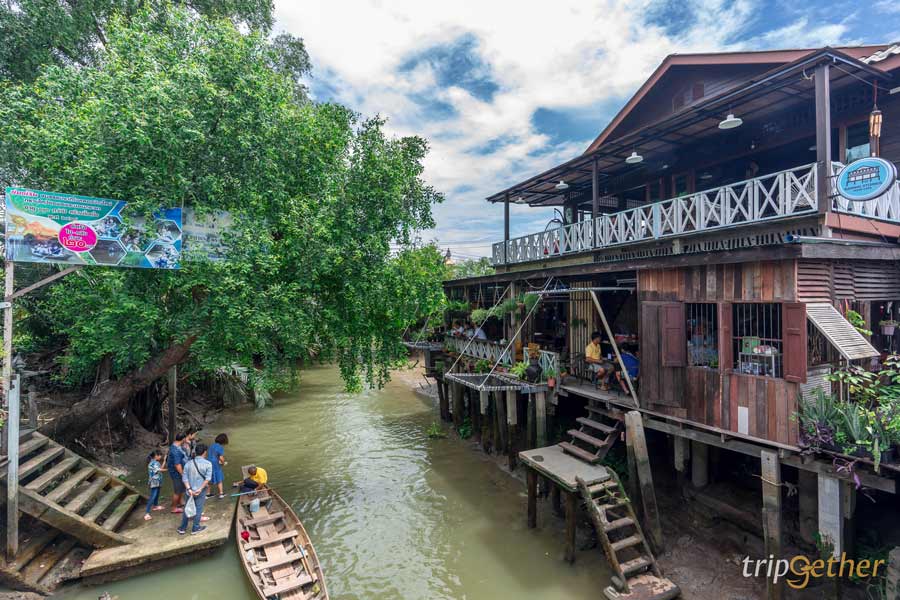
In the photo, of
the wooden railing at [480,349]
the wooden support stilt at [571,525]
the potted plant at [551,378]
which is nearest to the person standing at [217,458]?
the wooden railing at [480,349]

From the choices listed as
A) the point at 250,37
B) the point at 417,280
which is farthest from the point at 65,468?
the point at 250,37

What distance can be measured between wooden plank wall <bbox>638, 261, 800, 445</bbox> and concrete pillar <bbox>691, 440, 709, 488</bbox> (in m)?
0.98

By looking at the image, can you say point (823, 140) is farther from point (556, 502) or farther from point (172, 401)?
point (172, 401)

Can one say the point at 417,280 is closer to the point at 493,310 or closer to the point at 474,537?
the point at 493,310

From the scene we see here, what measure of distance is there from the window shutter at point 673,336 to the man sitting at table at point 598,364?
2.02 meters

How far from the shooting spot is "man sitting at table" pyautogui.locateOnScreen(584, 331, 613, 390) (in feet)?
33.7

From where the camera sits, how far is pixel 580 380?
1179 cm

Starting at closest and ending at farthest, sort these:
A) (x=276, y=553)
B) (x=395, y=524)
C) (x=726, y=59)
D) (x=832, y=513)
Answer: (x=832, y=513), (x=276, y=553), (x=395, y=524), (x=726, y=59)

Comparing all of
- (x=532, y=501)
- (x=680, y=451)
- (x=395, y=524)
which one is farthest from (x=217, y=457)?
(x=680, y=451)

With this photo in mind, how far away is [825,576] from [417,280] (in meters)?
9.37

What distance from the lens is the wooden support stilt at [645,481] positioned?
8148 mm

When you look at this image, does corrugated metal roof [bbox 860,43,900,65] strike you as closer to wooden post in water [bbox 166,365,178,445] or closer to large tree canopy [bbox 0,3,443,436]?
large tree canopy [bbox 0,3,443,436]

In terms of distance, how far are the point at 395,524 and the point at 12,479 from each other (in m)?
7.06

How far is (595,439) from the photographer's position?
9469mm
